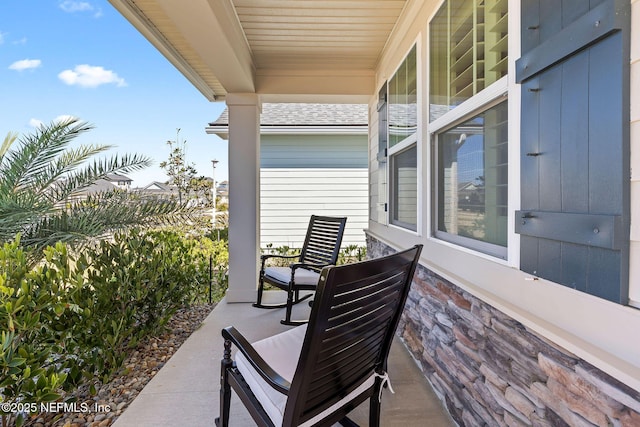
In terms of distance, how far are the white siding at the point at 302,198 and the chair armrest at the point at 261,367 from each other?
194 inches

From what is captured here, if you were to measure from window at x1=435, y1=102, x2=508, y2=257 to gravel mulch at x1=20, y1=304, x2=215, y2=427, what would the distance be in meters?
2.41

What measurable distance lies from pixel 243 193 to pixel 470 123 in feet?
9.34

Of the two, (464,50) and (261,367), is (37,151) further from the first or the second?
(464,50)

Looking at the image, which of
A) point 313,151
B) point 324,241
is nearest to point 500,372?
point 324,241

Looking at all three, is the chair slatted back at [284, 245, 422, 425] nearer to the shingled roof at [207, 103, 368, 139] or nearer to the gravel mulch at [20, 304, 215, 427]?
the gravel mulch at [20, 304, 215, 427]

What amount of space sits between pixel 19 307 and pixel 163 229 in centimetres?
222

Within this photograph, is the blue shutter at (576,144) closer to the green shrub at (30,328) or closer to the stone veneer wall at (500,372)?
the stone veneer wall at (500,372)

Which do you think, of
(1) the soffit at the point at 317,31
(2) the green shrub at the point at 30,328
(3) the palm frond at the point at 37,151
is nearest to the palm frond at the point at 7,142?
(3) the palm frond at the point at 37,151

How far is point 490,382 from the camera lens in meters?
1.50

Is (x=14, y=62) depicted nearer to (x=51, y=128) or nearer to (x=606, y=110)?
(x=51, y=128)

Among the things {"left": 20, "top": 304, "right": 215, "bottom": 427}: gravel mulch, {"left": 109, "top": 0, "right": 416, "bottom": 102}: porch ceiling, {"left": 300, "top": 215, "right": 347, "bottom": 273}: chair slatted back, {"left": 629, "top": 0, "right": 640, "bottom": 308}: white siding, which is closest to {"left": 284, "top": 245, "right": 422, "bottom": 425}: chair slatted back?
{"left": 629, "top": 0, "right": 640, "bottom": 308}: white siding

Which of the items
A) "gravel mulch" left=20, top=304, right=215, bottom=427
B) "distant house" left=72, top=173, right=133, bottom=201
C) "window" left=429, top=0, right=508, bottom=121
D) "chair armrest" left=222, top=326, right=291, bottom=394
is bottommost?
"gravel mulch" left=20, top=304, right=215, bottom=427

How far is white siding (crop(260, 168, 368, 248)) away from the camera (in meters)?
6.39

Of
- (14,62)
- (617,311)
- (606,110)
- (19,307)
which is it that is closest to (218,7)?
(19,307)
